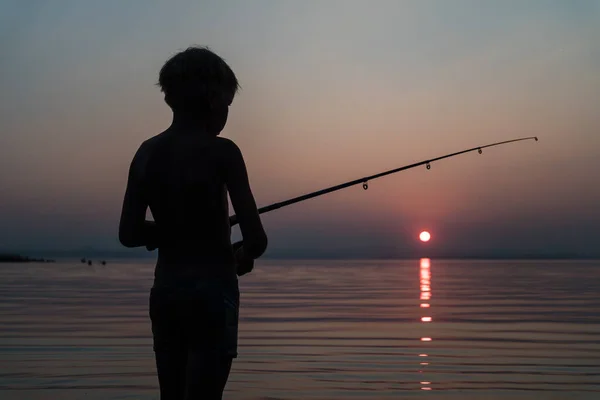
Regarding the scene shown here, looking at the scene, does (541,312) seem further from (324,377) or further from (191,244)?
(191,244)

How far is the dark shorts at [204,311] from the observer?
117 inches

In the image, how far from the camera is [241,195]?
2.95 meters

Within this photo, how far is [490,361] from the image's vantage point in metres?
11.7

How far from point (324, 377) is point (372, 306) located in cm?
1409

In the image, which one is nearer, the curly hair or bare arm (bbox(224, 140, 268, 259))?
bare arm (bbox(224, 140, 268, 259))

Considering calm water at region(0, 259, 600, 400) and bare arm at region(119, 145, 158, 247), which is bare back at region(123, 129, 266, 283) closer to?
bare arm at region(119, 145, 158, 247)

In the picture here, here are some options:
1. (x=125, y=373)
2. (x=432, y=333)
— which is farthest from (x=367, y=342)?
(x=125, y=373)

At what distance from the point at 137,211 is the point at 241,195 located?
1.20 ft

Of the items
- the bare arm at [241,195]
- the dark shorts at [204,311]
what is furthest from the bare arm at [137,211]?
the bare arm at [241,195]

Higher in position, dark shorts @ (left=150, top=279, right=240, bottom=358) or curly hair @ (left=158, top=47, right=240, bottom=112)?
curly hair @ (left=158, top=47, right=240, bottom=112)

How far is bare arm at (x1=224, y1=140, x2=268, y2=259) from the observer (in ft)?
9.66

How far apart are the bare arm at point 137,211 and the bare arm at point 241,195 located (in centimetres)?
28

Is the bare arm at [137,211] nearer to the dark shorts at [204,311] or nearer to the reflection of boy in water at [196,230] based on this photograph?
the reflection of boy in water at [196,230]

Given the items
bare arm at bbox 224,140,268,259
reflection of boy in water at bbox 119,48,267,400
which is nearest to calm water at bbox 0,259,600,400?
reflection of boy in water at bbox 119,48,267,400
